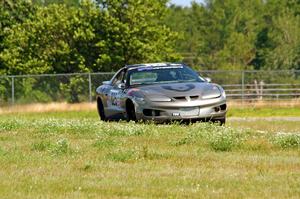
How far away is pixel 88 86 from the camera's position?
36.7m

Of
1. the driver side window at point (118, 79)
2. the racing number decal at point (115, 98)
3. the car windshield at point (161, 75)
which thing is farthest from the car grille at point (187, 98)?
the driver side window at point (118, 79)

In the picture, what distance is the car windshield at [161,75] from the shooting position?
18.5 metres

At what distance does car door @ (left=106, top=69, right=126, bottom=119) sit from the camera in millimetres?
18562

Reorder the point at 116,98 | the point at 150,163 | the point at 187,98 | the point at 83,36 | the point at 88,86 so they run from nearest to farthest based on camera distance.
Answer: the point at 150,163, the point at 187,98, the point at 116,98, the point at 88,86, the point at 83,36

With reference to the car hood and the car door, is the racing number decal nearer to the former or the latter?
the car door

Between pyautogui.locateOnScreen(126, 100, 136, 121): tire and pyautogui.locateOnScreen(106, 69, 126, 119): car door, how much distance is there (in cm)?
24

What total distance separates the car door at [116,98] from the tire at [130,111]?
0.24 metres

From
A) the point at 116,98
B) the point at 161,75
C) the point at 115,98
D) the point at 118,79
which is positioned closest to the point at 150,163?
the point at 161,75

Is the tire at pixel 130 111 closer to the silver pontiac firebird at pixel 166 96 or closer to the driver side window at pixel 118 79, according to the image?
the silver pontiac firebird at pixel 166 96

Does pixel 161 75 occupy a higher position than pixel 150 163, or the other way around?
pixel 161 75

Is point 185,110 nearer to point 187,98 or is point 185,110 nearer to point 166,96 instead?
point 187,98

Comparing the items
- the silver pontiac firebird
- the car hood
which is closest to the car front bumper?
the silver pontiac firebird

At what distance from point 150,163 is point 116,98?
886cm

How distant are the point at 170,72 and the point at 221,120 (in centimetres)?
200
